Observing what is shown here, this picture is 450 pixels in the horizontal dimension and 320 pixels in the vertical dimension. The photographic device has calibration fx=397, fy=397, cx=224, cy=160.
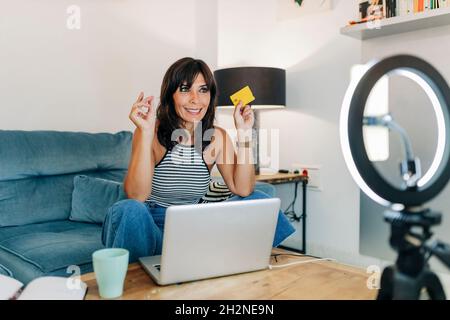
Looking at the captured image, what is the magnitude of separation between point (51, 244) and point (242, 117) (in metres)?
0.86

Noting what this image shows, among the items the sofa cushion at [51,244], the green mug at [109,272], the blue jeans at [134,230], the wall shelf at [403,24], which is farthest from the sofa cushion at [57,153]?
the wall shelf at [403,24]

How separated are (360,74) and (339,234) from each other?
2.24 m

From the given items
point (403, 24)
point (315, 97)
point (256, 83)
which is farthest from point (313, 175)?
point (403, 24)

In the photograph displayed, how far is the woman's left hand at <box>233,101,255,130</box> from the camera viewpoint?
1.32 m

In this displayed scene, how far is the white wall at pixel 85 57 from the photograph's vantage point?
2.04 metres

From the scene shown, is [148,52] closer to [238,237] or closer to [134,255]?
[134,255]

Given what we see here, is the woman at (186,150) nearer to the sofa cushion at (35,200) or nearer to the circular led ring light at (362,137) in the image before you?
the sofa cushion at (35,200)

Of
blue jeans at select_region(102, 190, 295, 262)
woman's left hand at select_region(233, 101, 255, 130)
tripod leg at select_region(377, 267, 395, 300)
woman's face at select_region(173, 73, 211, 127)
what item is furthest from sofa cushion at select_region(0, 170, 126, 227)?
tripod leg at select_region(377, 267, 395, 300)

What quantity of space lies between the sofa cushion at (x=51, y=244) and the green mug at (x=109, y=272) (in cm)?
74

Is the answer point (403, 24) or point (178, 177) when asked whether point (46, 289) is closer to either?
point (178, 177)

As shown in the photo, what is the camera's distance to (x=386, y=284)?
0.50 meters

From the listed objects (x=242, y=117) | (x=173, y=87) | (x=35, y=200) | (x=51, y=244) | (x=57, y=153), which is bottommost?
(x=51, y=244)

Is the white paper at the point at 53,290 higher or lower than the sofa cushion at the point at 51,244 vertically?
higher

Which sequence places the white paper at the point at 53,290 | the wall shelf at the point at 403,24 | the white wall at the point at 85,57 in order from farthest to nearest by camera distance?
the white wall at the point at 85,57, the wall shelf at the point at 403,24, the white paper at the point at 53,290
